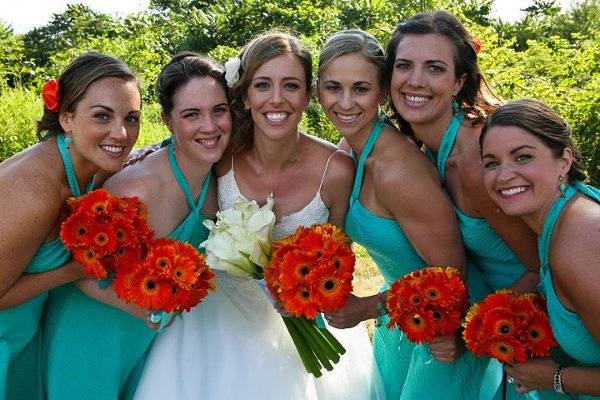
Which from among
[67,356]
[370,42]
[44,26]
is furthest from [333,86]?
[44,26]

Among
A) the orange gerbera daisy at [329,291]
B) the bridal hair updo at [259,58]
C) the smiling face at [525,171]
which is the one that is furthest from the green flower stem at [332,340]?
the bridal hair updo at [259,58]

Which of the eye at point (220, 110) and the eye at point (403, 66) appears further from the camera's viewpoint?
the eye at point (220, 110)

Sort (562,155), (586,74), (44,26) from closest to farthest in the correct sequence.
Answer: (562,155) < (586,74) < (44,26)

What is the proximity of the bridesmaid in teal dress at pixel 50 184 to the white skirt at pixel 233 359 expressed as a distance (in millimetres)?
756

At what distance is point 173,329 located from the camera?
4.30m

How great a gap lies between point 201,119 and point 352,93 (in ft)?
3.20

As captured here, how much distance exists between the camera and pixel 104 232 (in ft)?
12.3

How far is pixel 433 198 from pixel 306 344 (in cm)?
118

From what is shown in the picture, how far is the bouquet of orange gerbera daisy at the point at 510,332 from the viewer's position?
11.3ft

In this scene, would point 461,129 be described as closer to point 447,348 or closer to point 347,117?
point 347,117

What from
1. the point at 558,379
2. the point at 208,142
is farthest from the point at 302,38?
the point at 558,379

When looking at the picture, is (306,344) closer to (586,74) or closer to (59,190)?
(59,190)

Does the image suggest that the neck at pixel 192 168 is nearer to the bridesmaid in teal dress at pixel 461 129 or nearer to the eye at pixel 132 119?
the eye at pixel 132 119

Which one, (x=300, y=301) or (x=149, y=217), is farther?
(x=149, y=217)
